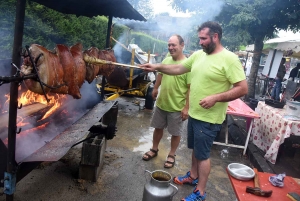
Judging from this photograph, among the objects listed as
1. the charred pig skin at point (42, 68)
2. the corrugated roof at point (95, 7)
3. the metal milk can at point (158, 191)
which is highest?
the corrugated roof at point (95, 7)

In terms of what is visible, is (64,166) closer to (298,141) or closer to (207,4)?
(298,141)

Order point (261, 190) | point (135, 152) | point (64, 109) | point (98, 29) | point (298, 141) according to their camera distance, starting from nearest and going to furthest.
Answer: point (261, 190) → point (64, 109) → point (135, 152) → point (298, 141) → point (98, 29)

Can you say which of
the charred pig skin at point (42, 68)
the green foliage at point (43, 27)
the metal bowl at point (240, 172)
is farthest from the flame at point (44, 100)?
the green foliage at point (43, 27)

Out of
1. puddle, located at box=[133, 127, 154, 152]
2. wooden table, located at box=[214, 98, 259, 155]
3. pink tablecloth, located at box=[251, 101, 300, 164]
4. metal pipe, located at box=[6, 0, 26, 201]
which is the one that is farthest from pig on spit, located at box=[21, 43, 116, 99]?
pink tablecloth, located at box=[251, 101, 300, 164]

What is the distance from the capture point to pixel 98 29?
382 inches

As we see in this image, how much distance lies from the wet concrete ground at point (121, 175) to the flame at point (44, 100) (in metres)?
0.95

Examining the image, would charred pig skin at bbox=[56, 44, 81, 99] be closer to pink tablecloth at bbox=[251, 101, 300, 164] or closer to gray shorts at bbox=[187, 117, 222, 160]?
gray shorts at bbox=[187, 117, 222, 160]

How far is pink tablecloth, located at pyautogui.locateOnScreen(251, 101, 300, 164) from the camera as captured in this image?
14.6 ft

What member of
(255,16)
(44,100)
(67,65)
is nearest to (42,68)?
(67,65)

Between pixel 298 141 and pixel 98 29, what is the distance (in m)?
7.99

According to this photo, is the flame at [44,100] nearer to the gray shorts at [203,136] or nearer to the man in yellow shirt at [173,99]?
the man in yellow shirt at [173,99]

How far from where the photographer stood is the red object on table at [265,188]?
2158 millimetres

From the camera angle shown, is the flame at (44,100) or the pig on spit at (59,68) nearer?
the pig on spit at (59,68)

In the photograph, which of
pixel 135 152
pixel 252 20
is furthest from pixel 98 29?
pixel 135 152
